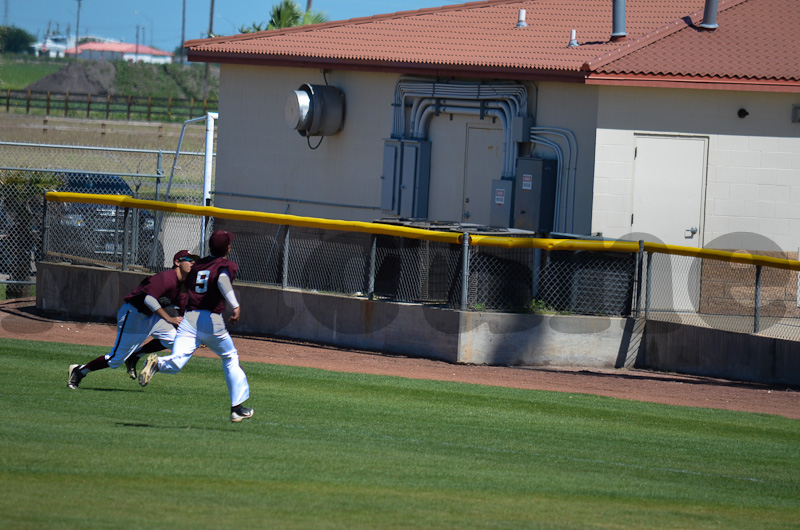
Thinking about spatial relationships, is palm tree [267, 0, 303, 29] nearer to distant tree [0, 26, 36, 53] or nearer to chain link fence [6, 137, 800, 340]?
chain link fence [6, 137, 800, 340]

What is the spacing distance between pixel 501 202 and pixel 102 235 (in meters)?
6.30

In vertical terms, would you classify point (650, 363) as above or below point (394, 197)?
below

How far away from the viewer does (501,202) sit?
641 inches

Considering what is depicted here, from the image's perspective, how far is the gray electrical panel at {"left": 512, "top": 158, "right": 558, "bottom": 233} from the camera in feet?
51.8

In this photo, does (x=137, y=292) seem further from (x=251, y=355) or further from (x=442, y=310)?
(x=442, y=310)

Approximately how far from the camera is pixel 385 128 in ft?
60.1

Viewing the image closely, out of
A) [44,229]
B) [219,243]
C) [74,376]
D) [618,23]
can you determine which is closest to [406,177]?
[618,23]

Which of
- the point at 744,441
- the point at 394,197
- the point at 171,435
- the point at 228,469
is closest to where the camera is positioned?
the point at 228,469

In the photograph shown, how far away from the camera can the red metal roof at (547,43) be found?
1549 cm

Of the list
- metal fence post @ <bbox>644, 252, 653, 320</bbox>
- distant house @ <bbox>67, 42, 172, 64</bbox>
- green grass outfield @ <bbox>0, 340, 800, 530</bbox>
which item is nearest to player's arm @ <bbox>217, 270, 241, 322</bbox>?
green grass outfield @ <bbox>0, 340, 800, 530</bbox>

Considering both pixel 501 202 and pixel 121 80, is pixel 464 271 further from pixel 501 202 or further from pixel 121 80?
pixel 121 80

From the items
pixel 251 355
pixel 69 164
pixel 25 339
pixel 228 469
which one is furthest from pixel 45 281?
pixel 69 164

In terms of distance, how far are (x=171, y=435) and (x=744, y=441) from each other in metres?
5.30

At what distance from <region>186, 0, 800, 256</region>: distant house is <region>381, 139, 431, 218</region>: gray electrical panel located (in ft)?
0.09
